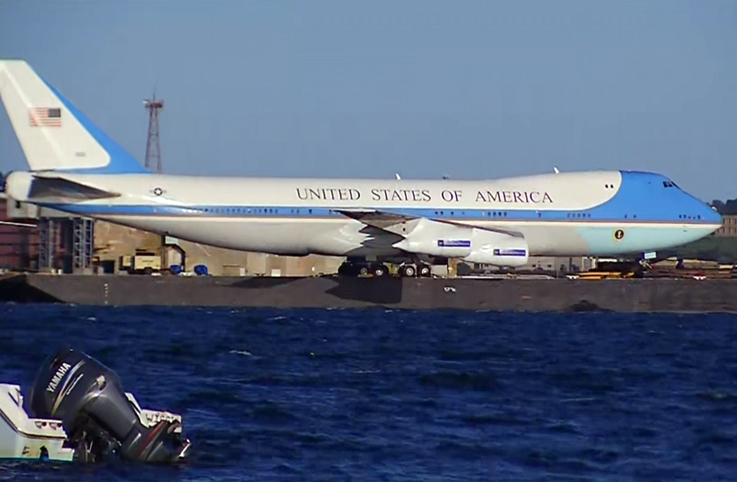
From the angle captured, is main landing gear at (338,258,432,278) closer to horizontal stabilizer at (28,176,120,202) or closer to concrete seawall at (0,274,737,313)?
concrete seawall at (0,274,737,313)

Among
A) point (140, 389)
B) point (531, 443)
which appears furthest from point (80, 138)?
point (531, 443)

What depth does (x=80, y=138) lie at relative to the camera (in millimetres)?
44406

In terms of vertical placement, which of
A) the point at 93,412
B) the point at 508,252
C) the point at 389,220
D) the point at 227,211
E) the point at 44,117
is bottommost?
the point at 93,412

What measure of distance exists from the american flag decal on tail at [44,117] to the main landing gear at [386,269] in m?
10.5

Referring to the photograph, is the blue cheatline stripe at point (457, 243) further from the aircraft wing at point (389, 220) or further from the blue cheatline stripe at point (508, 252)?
the blue cheatline stripe at point (508, 252)

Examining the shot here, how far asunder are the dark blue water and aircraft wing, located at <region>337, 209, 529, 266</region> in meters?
2.75

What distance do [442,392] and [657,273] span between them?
90.6ft

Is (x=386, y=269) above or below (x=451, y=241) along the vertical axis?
below

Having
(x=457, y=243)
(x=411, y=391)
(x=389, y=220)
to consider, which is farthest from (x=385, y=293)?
(x=411, y=391)

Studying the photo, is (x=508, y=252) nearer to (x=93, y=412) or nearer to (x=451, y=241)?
(x=451, y=241)

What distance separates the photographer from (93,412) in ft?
52.2

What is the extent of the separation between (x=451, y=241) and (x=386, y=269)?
298 centimetres

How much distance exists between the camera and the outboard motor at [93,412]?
15.9 metres

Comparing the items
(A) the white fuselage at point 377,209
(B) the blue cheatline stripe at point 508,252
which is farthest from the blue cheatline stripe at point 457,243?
(A) the white fuselage at point 377,209
